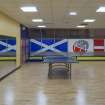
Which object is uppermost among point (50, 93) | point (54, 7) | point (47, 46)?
point (54, 7)

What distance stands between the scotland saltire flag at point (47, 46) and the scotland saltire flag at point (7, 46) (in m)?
1.55

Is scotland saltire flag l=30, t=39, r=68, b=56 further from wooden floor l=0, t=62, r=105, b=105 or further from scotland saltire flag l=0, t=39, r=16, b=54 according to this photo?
wooden floor l=0, t=62, r=105, b=105

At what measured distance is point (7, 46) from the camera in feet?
56.7

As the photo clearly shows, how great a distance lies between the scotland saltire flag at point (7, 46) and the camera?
17219mm

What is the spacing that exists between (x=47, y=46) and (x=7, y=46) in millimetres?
→ 3027

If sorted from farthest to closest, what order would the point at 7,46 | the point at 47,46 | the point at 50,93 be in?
the point at 47,46 → the point at 7,46 → the point at 50,93

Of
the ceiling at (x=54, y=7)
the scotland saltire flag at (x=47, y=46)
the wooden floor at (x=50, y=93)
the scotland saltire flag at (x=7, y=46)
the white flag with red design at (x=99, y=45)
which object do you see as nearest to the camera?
the wooden floor at (x=50, y=93)

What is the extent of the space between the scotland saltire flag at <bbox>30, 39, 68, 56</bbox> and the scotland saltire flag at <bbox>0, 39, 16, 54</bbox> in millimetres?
1546

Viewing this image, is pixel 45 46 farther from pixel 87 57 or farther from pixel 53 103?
pixel 53 103

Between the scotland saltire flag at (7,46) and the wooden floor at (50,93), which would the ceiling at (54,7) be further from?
the scotland saltire flag at (7,46)

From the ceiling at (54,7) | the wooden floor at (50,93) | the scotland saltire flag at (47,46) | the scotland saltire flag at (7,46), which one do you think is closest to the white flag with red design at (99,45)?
the scotland saltire flag at (47,46)

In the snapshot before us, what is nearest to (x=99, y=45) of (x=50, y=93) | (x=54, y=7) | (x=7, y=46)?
(x=7, y=46)

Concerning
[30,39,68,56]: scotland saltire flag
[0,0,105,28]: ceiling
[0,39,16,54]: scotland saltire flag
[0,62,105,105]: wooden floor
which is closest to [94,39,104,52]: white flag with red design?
[30,39,68,56]: scotland saltire flag

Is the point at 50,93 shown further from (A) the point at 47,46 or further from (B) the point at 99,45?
(B) the point at 99,45
